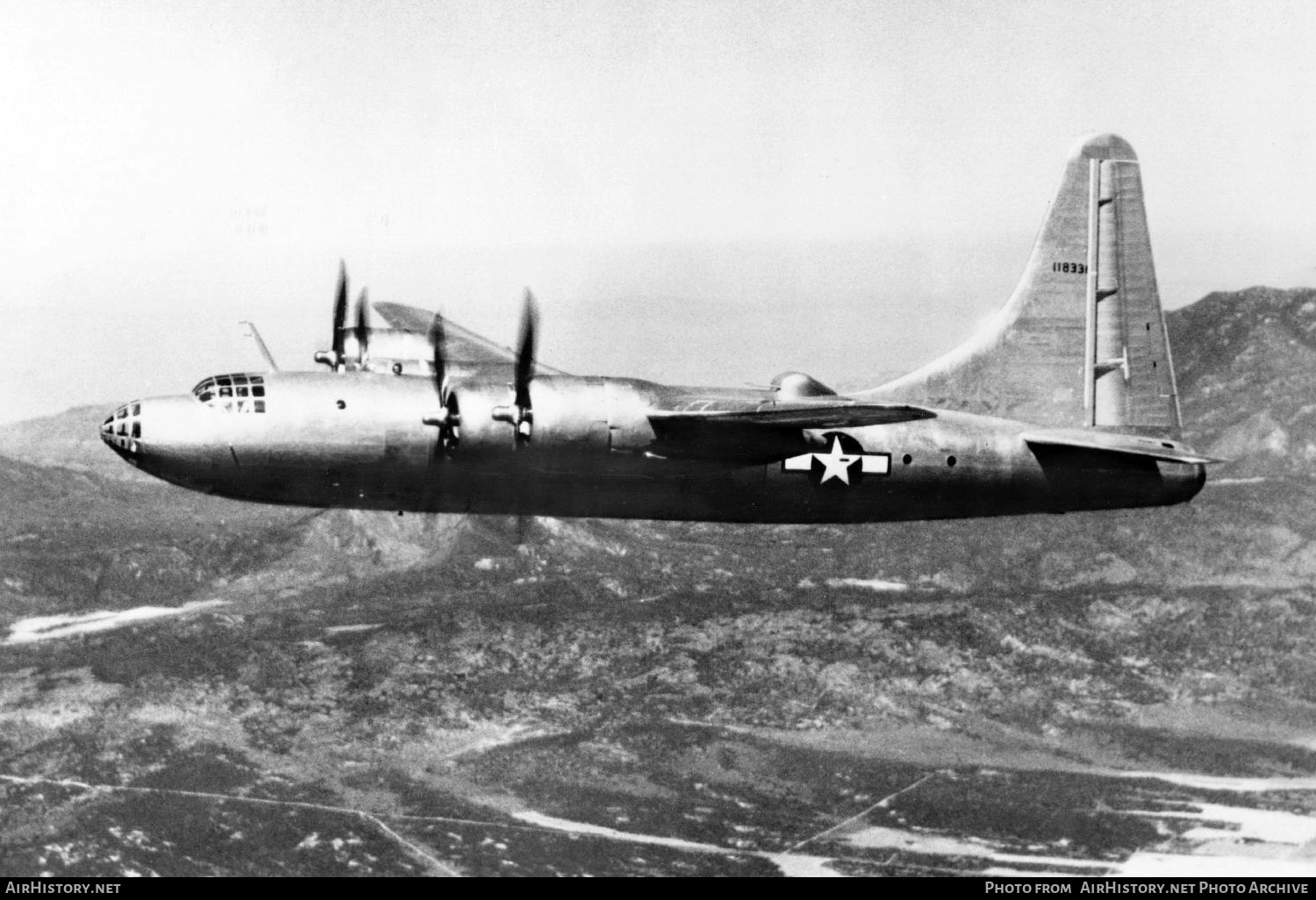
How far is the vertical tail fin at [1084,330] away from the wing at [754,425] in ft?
25.8

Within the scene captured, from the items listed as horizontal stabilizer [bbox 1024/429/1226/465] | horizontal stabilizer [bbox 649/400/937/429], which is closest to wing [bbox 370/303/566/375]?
horizontal stabilizer [bbox 649/400/937/429]

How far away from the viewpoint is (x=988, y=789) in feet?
293

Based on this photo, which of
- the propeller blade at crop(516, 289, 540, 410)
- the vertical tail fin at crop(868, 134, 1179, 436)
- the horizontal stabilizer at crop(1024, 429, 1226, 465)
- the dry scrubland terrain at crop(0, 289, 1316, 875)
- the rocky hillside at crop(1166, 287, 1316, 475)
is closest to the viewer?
the propeller blade at crop(516, 289, 540, 410)

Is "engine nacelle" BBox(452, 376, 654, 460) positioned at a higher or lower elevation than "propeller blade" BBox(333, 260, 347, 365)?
lower

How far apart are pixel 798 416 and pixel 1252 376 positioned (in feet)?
563

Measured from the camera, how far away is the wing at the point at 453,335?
3778 cm

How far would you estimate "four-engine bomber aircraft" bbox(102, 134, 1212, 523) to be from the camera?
28.7m

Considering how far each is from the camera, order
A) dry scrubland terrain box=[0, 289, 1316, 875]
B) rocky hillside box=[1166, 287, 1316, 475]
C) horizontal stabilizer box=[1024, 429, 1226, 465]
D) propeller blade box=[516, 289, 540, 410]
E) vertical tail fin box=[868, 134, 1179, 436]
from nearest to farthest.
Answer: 1. propeller blade box=[516, 289, 540, 410]
2. horizontal stabilizer box=[1024, 429, 1226, 465]
3. vertical tail fin box=[868, 134, 1179, 436]
4. dry scrubland terrain box=[0, 289, 1316, 875]
5. rocky hillside box=[1166, 287, 1316, 475]

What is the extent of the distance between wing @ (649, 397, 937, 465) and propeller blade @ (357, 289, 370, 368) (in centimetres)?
1151

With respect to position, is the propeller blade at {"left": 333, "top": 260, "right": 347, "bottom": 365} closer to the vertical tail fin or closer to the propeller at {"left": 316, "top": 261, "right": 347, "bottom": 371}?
the propeller at {"left": 316, "top": 261, "right": 347, "bottom": 371}

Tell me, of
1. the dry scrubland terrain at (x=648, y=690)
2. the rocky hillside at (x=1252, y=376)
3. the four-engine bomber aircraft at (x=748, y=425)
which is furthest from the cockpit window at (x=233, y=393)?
the rocky hillside at (x=1252, y=376)

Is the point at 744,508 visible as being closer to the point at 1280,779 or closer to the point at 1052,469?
the point at 1052,469

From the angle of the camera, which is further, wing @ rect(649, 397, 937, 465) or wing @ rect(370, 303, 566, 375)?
wing @ rect(370, 303, 566, 375)

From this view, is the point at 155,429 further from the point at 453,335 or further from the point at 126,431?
the point at 453,335
